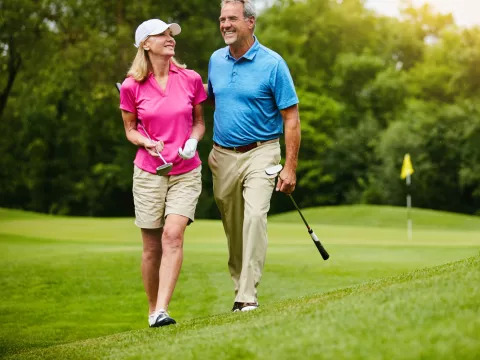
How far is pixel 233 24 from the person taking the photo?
21.9 ft

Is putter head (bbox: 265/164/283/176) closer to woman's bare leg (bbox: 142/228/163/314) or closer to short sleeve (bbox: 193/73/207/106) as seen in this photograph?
short sleeve (bbox: 193/73/207/106)

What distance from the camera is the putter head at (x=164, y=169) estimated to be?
20.8 feet

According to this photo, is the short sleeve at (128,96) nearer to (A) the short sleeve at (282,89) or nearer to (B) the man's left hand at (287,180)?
(A) the short sleeve at (282,89)

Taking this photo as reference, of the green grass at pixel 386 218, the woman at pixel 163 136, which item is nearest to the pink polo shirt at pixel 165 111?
the woman at pixel 163 136

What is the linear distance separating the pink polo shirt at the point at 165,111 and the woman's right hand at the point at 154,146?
47mm

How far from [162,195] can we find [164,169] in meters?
0.23

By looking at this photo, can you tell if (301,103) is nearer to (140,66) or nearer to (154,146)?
(140,66)

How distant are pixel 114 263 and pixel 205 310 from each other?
13.3ft

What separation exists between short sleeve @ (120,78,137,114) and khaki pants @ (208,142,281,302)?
2.37 ft

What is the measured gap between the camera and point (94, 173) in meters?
47.2

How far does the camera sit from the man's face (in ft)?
21.9

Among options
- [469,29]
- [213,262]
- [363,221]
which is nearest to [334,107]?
[469,29]

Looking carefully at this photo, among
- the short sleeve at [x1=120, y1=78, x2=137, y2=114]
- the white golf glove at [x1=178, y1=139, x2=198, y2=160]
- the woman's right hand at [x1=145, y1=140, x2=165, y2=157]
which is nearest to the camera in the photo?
the white golf glove at [x1=178, y1=139, x2=198, y2=160]

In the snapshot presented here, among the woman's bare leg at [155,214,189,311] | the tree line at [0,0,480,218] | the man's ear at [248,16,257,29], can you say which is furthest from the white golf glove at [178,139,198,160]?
the tree line at [0,0,480,218]
